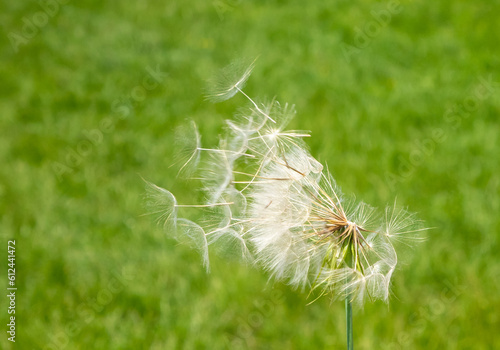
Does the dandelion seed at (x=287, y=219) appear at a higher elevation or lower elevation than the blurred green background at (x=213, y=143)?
higher

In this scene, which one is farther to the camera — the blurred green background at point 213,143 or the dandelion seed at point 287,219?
the blurred green background at point 213,143

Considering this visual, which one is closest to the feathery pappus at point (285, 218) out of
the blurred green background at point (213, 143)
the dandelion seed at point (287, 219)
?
the dandelion seed at point (287, 219)

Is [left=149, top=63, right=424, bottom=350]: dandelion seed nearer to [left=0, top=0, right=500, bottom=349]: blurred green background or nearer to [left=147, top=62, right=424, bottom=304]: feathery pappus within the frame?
[left=147, top=62, right=424, bottom=304]: feathery pappus

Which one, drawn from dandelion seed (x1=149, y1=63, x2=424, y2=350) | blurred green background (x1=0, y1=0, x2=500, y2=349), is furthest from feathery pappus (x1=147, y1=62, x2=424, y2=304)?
blurred green background (x1=0, y1=0, x2=500, y2=349)

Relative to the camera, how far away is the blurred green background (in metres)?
2.80

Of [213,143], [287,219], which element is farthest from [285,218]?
[213,143]

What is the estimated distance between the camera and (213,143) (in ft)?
13.4

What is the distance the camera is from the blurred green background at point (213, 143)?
2.80m

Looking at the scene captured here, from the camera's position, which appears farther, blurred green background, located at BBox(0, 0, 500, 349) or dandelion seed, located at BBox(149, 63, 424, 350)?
blurred green background, located at BBox(0, 0, 500, 349)

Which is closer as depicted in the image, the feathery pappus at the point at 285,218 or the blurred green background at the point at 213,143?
the feathery pappus at the point at 285,218

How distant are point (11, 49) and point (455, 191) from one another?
161 inches

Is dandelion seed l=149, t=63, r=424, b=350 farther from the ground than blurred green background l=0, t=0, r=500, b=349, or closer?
farther from the ground

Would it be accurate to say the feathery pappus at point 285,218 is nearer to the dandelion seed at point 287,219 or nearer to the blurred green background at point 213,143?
the dandelion seed at point 287,219

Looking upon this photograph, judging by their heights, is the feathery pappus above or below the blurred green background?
above
